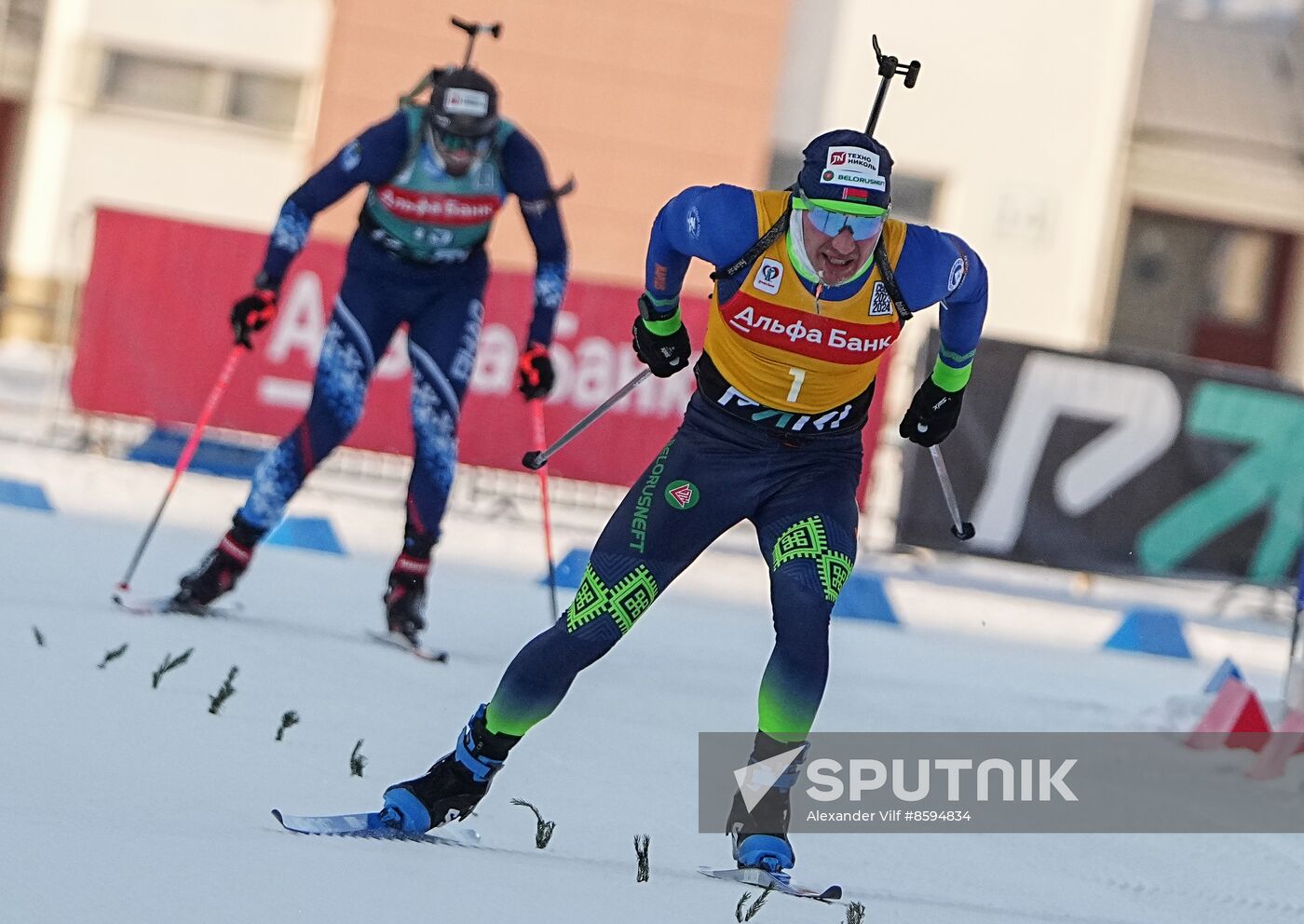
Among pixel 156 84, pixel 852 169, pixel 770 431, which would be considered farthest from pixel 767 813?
pixel 156 84

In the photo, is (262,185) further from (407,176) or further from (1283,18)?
(407,176)

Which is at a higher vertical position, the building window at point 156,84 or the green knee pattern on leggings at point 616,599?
the building window at point 156,84

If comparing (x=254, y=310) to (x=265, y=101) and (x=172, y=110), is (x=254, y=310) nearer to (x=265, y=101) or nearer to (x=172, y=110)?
(x=265, y=101)

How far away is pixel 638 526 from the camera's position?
Answer: 419cm

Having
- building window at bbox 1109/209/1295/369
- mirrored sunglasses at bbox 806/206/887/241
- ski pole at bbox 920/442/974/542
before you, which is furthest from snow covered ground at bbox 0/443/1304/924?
building window at bbox 1109/209/1295/369

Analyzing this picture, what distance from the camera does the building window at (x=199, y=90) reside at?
70.0 ft

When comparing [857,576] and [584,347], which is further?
[584,347]

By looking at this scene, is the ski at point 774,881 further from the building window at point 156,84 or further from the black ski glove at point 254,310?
the building window at point 156,84

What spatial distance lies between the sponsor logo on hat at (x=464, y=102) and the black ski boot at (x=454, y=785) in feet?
9.24

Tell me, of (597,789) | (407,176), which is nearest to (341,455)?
(407,176)

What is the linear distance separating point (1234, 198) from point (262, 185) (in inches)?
418

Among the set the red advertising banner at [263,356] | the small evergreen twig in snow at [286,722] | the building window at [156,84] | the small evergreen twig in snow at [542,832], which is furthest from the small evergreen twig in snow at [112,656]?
the building window at [156,84]

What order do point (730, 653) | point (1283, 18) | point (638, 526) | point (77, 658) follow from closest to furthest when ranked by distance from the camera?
1. point (638, 526)
2. point (77, 658)
3. point (730, 653)
4. point (1283, 18)

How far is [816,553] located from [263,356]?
8.35m
